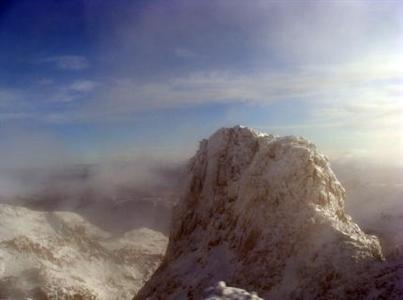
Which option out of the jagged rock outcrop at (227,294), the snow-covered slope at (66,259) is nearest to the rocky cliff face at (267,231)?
the jagged rock outcrop at (227,294)

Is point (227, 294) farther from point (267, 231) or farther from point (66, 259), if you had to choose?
point (66, 259)

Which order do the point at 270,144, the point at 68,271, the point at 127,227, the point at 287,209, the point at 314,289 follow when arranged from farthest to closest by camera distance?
the point at 127,227, the point at 68,271, the point at 270,144, the point at 287,209, the point at 314,289

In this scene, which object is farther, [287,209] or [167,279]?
[167,279]

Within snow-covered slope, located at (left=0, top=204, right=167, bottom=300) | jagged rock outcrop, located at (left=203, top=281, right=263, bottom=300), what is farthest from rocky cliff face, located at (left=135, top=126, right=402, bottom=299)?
snow-covered slope, located at (left=0, top=204, right=167, bottom=300)

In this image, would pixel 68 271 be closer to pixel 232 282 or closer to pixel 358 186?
pixel 232 282

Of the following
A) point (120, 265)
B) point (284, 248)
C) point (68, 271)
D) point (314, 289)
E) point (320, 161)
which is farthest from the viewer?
point (120, 265)

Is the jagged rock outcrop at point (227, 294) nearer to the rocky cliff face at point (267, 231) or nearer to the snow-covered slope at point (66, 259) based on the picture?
the rocky cliff face at point (267, 231)

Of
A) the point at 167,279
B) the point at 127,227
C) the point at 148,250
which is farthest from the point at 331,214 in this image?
the point at 127,227

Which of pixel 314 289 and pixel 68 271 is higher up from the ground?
pixel 314 289
